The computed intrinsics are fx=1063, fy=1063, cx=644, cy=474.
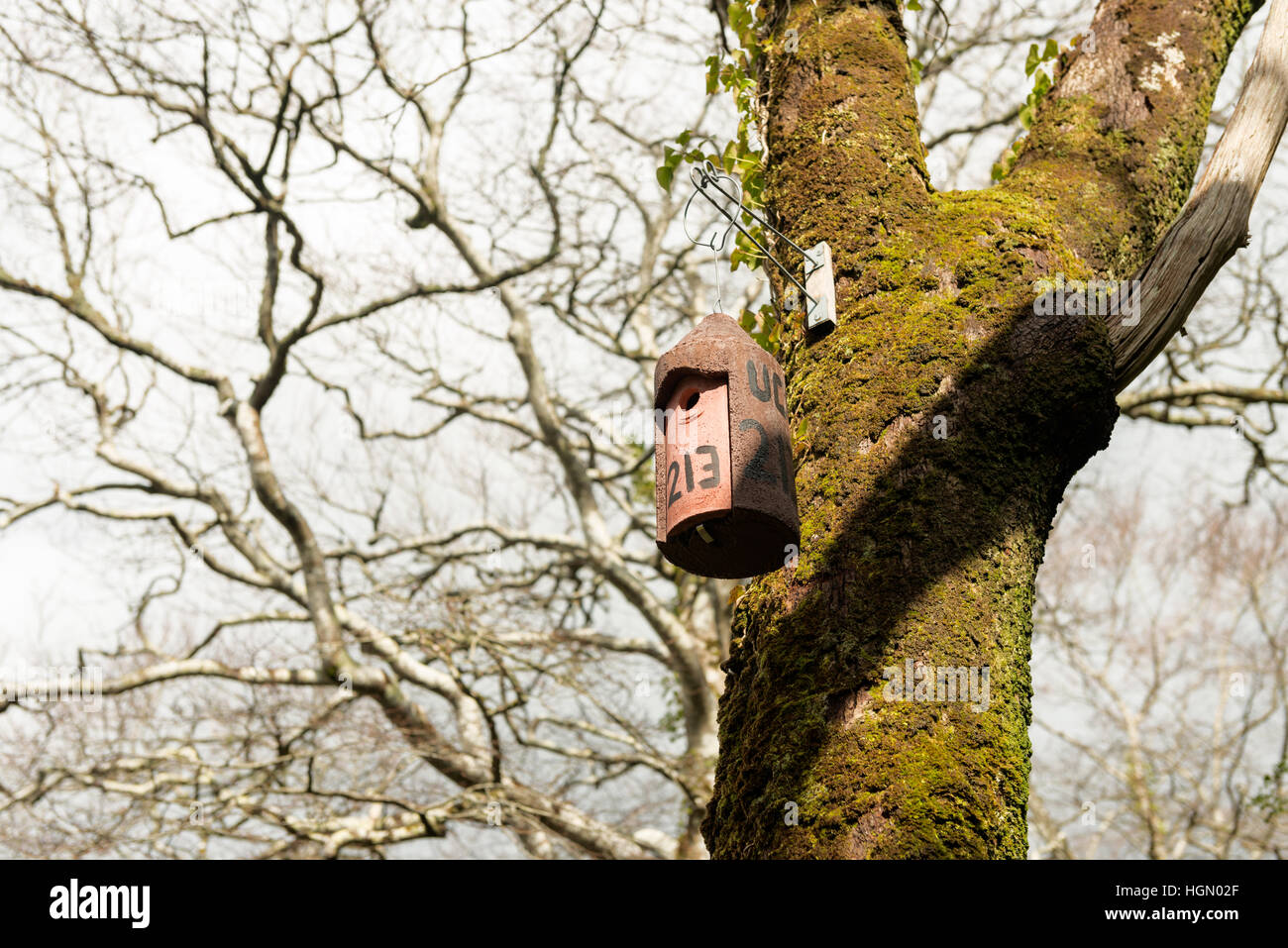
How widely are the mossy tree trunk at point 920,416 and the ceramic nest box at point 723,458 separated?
7 centimetres

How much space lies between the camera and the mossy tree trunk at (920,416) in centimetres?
192

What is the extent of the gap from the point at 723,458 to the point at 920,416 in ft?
1.46

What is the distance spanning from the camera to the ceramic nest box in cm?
230

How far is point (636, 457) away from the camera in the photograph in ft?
33.2

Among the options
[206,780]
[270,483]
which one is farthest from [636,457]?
Result: [206,780]

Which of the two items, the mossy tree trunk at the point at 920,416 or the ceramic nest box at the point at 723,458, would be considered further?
the ceramic nest box at the point at 723,458

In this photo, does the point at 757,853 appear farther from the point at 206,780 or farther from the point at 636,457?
the point at 636,457

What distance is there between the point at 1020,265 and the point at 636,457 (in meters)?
7.68

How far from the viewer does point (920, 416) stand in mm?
2266

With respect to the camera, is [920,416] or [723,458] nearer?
[920,416]

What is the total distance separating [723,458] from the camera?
241 cm

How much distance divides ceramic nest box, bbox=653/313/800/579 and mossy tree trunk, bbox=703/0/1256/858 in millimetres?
70

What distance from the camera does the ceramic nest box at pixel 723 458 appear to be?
2301mm

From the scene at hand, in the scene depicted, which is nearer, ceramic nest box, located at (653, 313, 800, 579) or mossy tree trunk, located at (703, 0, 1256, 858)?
mossy tree trunk, located at (703, 0, 1256, 858)
